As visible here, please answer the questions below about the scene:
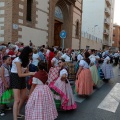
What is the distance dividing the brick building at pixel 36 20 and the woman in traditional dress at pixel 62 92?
9.39 meters

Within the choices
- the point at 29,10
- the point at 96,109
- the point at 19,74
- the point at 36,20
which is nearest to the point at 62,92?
the point at 96,109

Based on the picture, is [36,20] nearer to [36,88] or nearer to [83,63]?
[83,63]

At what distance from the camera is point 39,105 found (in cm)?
470

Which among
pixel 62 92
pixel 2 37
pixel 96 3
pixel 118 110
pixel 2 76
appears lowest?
pixel 118 110

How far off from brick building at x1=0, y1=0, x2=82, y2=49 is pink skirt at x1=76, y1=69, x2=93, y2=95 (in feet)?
26.4

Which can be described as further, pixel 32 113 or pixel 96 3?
pixel 96 3

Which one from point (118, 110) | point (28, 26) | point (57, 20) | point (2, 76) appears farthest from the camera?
point (57, 20)

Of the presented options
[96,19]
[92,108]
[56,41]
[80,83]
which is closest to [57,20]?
[56,41]

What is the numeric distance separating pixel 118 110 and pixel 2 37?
34.1 feet

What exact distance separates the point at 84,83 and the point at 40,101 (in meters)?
3.58

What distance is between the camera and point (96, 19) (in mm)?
55656

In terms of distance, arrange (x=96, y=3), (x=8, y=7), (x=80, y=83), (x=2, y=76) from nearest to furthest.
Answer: (x=2, y=76)
(x=80, y=83)
(x=8, y=7)
(x=96, y=3)

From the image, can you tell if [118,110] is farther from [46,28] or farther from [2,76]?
[46,28]

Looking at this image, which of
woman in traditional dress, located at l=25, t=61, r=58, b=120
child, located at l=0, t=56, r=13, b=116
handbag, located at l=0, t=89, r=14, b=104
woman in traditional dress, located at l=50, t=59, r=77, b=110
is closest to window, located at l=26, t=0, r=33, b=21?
woman in traditional dress, located at l=50, t=59, r=77, b=110
